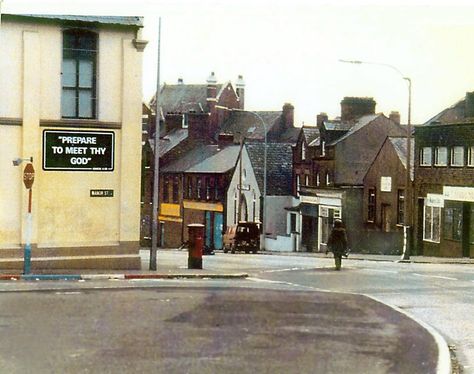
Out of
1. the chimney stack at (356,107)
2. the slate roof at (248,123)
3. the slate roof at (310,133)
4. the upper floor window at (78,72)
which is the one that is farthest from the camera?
the slate roof at (248,123)

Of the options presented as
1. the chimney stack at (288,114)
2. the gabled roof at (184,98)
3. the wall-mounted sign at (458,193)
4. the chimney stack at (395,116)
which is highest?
the gabled roof at (184,98)

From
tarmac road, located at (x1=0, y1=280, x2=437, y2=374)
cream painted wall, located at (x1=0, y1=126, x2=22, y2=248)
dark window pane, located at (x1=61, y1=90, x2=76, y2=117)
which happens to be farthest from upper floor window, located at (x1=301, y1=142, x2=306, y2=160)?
tarmac road, located at (x1=0, y1=280, x2=437, y2=374)

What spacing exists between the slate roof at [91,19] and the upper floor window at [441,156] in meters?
24.5

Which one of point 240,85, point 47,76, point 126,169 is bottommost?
point 126,169

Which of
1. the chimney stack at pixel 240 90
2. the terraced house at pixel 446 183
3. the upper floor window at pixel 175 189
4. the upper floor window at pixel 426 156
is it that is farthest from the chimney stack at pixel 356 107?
the chimney stack at pixel 240 90

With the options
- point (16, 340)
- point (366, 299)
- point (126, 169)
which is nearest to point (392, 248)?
point (126, 169)

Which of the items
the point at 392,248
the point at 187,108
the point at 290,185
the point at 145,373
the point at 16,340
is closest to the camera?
the point at 145,373

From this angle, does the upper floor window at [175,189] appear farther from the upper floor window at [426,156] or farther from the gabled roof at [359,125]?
the upper floor window at [426,156]

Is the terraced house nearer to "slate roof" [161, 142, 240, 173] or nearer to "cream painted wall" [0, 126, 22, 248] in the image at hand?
"cream painted wall" [0, 126, 22, 248]

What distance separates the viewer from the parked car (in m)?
56.3

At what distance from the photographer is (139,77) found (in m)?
26.6

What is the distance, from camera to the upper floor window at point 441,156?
4694 centimetres

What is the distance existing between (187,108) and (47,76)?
2615 inches

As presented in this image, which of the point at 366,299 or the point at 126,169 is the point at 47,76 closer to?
the point at 126,169
